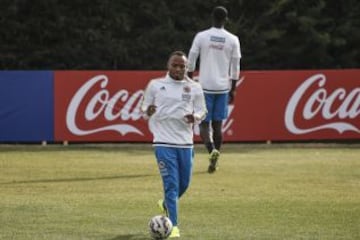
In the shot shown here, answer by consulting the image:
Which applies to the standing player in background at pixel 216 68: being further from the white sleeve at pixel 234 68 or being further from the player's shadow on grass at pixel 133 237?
the player's shadow on grass at pixel 133 237

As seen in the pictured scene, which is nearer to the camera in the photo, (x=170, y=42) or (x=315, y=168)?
(x=315, y=168)

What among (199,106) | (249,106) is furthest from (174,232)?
(249,106)

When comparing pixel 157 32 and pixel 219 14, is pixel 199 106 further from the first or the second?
pixel 157 32

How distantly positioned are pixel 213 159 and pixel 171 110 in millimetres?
4598

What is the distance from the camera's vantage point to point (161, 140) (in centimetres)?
912

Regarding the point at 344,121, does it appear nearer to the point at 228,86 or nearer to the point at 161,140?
the point at 228,86

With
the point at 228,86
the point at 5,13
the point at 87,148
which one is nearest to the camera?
the point at 228,86

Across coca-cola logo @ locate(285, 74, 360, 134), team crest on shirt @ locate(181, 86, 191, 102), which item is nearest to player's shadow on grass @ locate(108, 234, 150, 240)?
team crest on shirt @ locate(181, 86, 191, 102)

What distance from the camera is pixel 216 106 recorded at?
46.1 ft

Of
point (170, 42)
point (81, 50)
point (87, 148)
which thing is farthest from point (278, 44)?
point (87, 148)

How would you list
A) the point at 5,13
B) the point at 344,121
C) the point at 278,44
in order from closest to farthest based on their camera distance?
the point at 344,121 → the point at 5,13 → the point at 278,44

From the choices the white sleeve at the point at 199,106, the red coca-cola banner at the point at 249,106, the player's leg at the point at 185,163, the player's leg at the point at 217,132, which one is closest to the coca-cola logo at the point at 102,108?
the red coca-cola banner at the point at 249,106

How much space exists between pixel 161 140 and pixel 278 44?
56.7 ft

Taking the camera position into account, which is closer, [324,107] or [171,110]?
[171,110]
